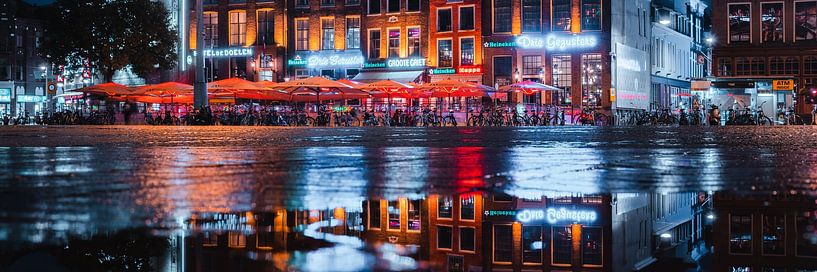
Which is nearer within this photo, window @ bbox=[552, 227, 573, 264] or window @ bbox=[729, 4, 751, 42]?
window @ bbox=[552, 227, 573, 264]

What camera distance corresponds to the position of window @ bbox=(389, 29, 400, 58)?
53.1m

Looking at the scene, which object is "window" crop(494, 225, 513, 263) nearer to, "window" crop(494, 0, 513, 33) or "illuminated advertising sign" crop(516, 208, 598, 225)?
"illuminated advertising sign" crop(516, 208, 598, 225)

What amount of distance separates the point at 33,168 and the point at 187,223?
3.40 m

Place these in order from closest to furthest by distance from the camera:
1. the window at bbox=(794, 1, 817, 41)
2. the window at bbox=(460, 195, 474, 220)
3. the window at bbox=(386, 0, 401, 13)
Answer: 1. the window at bbox=(460, 195, 474, 220)
2. the window at bbox=(386, 0, 401, 13)
3. the window at bbox=(794, 1, 817, 41)

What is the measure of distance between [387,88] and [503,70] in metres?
11.0

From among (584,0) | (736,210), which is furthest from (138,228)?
(584,0)

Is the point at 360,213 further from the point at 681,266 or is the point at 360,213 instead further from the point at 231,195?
the point at 681,266

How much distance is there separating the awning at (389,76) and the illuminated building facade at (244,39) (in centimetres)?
622

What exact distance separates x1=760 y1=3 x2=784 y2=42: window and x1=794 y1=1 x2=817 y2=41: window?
3.08 feet

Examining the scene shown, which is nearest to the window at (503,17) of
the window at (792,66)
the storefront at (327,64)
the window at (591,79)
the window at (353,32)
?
the window at (591,79)

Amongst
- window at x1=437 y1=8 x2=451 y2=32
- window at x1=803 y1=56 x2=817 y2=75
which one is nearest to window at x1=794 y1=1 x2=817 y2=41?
window at x1=803 y1=56 x2=817 y2=75

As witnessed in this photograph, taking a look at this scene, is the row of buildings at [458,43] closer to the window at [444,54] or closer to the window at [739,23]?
the window at [444,54]

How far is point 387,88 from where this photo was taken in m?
41.6

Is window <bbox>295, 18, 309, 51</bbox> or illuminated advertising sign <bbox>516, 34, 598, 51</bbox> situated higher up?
window <bbox>295, 18, 309, 51</bbox>
